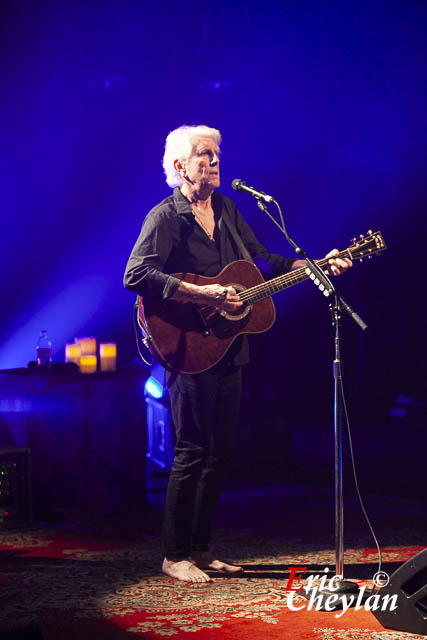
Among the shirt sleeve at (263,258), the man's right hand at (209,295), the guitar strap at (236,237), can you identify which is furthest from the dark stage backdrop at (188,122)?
the man's right hand at (209,295)

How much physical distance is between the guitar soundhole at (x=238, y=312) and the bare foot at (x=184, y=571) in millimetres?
1051

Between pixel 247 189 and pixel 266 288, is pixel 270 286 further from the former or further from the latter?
pixel 247 189

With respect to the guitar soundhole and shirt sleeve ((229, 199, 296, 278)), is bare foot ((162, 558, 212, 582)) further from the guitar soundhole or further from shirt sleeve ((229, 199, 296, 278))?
shirt sleeve ((229, 199, 296, 278))

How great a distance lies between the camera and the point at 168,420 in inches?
218

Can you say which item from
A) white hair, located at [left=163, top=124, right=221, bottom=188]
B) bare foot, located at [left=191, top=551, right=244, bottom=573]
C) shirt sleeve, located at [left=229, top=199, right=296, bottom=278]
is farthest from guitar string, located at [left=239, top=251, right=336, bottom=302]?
bare foot, located at [left=191, top=551, right=244, bottom=573]

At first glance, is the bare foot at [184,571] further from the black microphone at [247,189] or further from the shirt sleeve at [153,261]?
the black microphone at [247,189]

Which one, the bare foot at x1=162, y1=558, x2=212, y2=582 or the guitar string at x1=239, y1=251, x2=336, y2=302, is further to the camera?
the guitar string at x1=239, y1=251, x2=336, y2=302

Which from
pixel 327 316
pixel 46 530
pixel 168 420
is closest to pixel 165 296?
pixel 46 530

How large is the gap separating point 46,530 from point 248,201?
3.87m

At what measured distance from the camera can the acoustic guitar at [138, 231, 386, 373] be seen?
319 centimetres

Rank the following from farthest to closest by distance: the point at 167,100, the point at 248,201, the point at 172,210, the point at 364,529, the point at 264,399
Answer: the point at 248,201
the point at 167,100
the point at 264,399
the point at 364,529
the point at 172,210

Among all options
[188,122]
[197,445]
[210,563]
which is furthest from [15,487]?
[188,122]

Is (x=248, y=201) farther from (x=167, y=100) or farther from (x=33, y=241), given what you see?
(x=33, y=241)

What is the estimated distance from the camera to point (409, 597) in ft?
7.97
